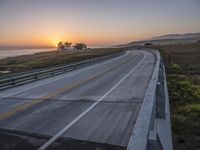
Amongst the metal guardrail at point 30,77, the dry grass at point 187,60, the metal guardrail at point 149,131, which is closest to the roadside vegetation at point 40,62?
the metal guardrail at point 30,77

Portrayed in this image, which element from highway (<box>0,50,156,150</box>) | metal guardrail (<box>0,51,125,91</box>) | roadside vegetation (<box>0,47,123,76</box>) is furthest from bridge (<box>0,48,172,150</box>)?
roadside vegetation (<box>0,47,123,76</box>)

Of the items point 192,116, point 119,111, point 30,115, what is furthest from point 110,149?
point 192,116

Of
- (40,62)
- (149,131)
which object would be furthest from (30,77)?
(40,62)

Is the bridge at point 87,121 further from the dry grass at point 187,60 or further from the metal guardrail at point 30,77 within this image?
the dry grass at point 187,60

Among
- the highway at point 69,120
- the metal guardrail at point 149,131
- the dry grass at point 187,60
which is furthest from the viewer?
the dry grass at point 187,60

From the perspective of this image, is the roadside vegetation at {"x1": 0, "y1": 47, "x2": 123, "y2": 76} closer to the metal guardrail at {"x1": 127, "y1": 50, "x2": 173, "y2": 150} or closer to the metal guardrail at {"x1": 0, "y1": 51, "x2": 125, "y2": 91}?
the metal guardrail at {"x1": 0, "y1": 51, "x2": 125, "y2": 91}

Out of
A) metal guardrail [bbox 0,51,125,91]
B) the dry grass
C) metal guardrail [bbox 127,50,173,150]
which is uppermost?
metal guardrail [bbox 127,50,173,150]

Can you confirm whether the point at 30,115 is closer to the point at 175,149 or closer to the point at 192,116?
the point at 175,149

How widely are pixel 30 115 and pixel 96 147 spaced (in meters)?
4.04

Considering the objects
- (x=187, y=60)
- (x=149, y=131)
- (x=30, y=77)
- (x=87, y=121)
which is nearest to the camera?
(x=149, y=131)

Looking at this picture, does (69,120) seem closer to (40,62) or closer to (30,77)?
(30,77)

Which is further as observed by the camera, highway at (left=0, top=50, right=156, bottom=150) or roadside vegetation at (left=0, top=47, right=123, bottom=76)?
roadside vegetation at (left=0, top=47, right=123, bottom=76)

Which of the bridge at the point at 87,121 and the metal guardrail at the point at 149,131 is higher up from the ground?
the metal guardrail at the point at 149,131

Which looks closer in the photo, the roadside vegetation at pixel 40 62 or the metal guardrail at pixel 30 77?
the metal guardrail at pixel 30 77
